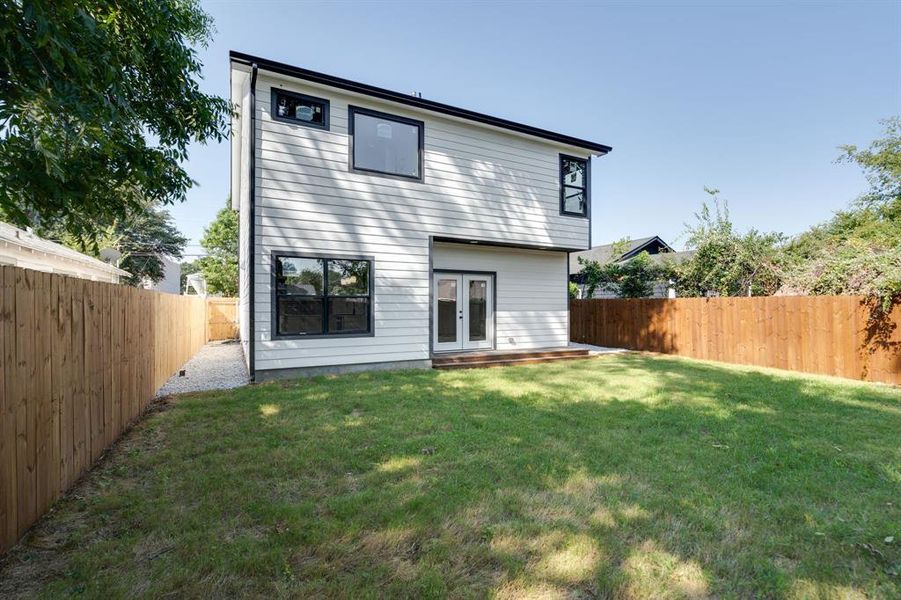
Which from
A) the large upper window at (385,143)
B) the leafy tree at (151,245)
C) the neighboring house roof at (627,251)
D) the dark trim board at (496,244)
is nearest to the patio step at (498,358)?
the dark trim board at (496,244)

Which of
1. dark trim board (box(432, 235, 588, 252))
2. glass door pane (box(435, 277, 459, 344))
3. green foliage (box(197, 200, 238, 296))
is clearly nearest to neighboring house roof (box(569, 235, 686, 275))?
dark trim board (box(432, 235, 588, 252))

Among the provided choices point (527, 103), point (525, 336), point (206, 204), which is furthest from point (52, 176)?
point (206, 204)

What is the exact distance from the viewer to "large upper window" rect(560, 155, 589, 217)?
11164mm

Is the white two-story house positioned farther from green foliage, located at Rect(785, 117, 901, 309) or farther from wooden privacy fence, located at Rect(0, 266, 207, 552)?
green foliage, located at Rect(785, 117, 901, 309)

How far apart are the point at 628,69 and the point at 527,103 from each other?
315 cm

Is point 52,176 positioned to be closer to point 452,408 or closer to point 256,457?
point 256,457

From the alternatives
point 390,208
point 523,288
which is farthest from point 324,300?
point 523,288

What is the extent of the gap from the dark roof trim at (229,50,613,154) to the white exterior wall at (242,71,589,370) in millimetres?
179

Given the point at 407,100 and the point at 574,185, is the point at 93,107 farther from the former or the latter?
the point at 574,185

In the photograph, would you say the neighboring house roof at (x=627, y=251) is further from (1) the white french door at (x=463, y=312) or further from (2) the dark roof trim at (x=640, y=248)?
(1) the white french door at (x=463, y=312)

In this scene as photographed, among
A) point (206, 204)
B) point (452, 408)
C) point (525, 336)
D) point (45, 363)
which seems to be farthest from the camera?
point (206, 204)

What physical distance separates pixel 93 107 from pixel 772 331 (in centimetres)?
1191

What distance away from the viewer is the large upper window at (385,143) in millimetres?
8547

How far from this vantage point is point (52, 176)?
Answer: 3.02 meters
